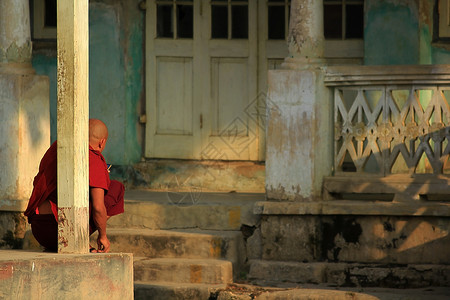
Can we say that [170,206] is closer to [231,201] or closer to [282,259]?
[231,201]

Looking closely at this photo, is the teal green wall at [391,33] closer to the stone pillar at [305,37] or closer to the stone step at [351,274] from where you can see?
the stone pillar at [305,37]

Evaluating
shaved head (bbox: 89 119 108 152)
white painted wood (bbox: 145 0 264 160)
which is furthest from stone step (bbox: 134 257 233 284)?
white painted wood (bbox: 145 0 264 160)

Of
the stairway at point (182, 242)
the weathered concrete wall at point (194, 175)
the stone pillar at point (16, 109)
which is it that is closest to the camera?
the stairway at point (182, 242)

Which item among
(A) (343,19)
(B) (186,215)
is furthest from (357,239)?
(A) (343,19)

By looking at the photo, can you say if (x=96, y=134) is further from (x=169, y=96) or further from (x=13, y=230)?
(x=169, y=96)

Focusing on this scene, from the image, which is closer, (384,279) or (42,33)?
(384,279)

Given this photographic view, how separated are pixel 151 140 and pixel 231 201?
159cm

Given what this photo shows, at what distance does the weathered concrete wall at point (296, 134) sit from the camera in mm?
8094

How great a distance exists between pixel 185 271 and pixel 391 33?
327cm

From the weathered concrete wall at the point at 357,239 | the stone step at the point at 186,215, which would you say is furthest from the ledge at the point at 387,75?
the stone step at the point at 186,215

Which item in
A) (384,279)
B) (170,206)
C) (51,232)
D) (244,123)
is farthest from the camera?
(244,123)

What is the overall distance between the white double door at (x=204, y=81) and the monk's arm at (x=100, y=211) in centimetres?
284

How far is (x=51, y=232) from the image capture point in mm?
7152

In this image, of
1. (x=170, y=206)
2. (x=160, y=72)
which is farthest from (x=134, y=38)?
(x=170, y=206)
